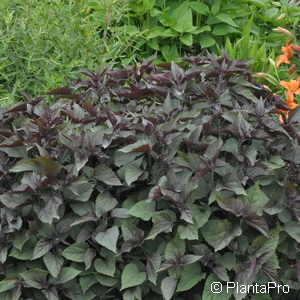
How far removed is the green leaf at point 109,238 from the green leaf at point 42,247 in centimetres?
19

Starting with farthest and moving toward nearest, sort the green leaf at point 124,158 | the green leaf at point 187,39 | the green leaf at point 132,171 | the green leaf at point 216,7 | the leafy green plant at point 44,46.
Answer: the green leaf at point 216,7, the green leaf at point 187,39, the leafy green plant at point 44,46, the green leaf at point 124,158, the green leaf at point 132,171

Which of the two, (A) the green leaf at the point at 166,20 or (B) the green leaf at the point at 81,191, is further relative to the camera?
(A) the green leaf at the point at 166,20

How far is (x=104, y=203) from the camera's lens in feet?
8.15

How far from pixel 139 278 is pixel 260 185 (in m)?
0.64

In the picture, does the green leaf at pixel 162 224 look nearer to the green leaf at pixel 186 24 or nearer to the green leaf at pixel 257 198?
the green leaf at pixel 257 198

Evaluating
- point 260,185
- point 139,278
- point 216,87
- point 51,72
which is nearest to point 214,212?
point 260,185

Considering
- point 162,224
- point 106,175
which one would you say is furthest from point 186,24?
point 162,224

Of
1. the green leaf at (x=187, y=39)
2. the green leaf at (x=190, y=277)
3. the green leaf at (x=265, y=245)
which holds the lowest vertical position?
the green leaf at (x=187, y=39)

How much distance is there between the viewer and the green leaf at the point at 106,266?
2400 millimetres

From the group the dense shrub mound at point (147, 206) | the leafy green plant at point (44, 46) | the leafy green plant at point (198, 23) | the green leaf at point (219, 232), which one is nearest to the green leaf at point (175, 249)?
the dense shrub mound at point (147, 206)

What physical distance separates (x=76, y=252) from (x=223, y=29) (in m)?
3.01

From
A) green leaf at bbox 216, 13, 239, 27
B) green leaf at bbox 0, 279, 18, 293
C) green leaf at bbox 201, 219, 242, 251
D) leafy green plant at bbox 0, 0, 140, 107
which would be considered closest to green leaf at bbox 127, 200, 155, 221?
green leaf at bbox 201, 219, 242, 251

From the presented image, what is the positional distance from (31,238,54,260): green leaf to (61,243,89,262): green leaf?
6 cm

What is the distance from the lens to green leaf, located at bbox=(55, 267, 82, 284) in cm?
241
